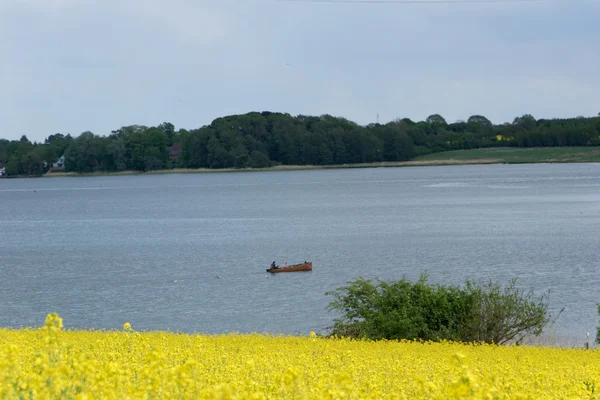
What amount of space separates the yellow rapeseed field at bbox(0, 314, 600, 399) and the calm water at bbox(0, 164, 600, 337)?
1744 cm

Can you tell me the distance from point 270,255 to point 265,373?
153 ft

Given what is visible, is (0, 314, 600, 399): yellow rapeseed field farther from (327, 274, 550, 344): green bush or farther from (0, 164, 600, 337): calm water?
(0, 164, 600, 337): calm water

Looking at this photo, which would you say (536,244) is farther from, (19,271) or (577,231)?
(19,271)

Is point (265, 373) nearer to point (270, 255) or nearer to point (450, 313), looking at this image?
point (450, 313)

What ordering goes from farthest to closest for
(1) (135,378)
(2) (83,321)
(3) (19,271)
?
(3) (19,271)
(2) (83,321)
(1) (135,378)

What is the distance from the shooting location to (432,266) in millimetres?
46844

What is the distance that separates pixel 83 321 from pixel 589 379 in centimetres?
2740

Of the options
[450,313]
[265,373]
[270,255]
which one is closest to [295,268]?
[270,255]

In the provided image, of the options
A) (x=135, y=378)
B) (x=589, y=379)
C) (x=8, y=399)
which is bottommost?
(x=589, y=379)

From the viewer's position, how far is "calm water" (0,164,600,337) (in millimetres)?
35969

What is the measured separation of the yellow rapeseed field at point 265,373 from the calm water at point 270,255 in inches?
687

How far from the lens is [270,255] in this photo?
55.9 m

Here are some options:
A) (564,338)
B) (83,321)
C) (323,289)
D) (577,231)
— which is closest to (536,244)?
(577,231)

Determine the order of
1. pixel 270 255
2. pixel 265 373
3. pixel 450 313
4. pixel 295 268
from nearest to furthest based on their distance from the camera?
1. pixel 265 373
2. pixel 450 313
3. pixel 295 268
4. pixel 270 255
